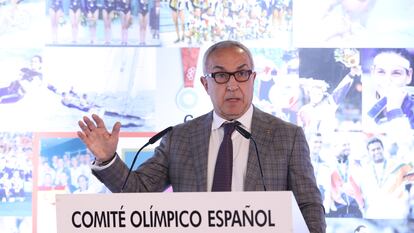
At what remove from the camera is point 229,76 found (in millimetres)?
2283

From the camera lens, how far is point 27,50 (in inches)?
136

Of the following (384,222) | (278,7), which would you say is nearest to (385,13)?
(278,7)

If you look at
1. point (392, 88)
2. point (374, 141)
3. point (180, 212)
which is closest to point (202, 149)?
point (180, 212)

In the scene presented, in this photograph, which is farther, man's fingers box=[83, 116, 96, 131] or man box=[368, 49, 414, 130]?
man box=[368, 49, 414, 130]

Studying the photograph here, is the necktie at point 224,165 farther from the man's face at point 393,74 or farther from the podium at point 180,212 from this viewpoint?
the man's face at point 393,74

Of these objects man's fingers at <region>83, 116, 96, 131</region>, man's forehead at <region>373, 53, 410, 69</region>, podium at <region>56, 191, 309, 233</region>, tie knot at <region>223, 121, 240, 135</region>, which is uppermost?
man's forehead at <region>373, 53, 410, 69</region>

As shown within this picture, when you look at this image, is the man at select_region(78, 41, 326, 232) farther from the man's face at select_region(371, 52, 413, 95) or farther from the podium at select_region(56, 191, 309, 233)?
the man's face at select_region(371, 52, 413, 95)

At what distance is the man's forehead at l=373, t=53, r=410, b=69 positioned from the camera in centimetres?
343

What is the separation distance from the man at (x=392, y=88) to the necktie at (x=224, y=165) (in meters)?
1.35

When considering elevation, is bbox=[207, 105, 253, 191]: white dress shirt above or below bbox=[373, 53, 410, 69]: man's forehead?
below

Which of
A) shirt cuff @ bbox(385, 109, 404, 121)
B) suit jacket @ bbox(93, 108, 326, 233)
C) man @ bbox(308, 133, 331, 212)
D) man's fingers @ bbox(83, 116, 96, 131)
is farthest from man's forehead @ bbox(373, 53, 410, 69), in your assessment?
man's fingers @ bbox(83, 116, 96, 131)

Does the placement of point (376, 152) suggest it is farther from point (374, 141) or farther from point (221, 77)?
point (221, 77)

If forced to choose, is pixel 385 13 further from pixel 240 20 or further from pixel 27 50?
pixel 27 50

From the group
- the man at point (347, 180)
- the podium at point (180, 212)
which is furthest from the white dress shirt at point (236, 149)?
the man at point (347, 180)
